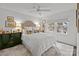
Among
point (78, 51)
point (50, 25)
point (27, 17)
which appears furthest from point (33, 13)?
point (78, 51)

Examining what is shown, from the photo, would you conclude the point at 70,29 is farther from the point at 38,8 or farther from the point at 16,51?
the point at 16,51

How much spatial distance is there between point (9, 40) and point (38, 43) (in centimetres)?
44

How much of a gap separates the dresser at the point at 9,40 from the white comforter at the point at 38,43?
0.09m

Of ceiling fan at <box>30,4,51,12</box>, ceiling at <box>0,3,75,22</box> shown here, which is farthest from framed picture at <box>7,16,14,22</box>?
ceiling fan at <box>30,4,51,12</box>

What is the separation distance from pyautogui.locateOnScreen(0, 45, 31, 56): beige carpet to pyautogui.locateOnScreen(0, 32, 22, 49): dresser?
59 millimetres

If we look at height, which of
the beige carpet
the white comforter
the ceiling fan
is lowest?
the beige carpet

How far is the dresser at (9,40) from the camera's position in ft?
5.90

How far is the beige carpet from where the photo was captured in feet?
5.89

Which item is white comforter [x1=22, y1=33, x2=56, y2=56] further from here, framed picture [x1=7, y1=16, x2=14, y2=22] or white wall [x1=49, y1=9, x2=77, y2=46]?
framed picture [x1=7, y1=16, x2=14, y2=22]

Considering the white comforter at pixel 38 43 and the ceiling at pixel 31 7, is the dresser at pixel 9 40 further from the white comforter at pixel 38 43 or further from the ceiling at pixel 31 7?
the ceiling at pixel 31 7

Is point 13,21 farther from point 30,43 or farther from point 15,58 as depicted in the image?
point 15,58

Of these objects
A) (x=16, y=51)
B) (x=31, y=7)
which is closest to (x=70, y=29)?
(x=31, y=7)

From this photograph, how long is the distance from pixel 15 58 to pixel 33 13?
0.73 m

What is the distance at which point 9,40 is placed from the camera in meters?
1.80
